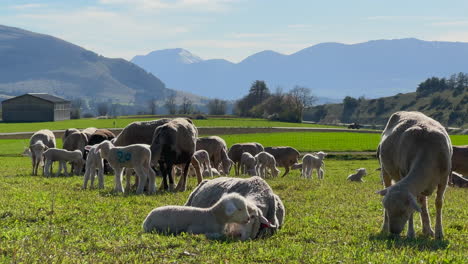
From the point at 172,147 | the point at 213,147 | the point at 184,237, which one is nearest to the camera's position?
the point at 184,237

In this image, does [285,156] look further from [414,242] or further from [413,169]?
[414,242]

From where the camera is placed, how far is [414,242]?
10.7 metres

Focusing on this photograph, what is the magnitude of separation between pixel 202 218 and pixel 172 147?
9116mm

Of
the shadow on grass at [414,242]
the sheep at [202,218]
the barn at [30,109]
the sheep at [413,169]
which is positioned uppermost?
the sheep at [413,169]

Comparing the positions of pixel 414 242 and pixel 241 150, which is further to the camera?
pixel 241 150

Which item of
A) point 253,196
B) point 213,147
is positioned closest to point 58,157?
point 213,147

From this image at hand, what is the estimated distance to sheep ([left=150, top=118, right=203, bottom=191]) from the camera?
65.0ft

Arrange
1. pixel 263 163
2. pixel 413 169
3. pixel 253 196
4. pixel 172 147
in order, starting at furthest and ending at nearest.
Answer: pixel 263 163 → pixel 172 147 → pixel 253 196 → pixel 413 169

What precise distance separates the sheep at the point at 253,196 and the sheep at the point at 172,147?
7015 millimetres

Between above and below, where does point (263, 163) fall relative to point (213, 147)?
below

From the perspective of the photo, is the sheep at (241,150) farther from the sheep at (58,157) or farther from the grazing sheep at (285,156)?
the sheep at (58,157)

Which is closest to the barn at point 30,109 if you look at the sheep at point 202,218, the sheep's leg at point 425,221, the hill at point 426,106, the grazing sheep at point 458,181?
the hill at point 426,106

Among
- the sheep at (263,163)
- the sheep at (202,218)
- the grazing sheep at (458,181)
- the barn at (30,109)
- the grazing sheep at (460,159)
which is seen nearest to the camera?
the sheep at (202,218)

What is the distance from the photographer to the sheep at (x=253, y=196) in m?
11.6
